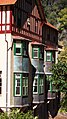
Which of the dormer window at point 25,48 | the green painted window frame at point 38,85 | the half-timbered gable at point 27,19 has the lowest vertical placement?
the green painted window frame at point 38,85

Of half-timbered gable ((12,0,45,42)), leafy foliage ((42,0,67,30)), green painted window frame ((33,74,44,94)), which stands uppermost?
leafy foliage ((42,0,67,30))

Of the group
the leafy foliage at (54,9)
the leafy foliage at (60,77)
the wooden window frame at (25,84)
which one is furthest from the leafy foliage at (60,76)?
the leafy foliage at (54,9)

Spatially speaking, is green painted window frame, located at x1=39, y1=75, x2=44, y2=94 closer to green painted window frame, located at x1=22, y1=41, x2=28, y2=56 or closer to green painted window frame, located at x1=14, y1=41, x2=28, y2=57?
green painted window frame, located at x1=22, y1=41, x2=28, y2=56

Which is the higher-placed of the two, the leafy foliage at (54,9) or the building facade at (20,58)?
the leafy foliage at (54,9)

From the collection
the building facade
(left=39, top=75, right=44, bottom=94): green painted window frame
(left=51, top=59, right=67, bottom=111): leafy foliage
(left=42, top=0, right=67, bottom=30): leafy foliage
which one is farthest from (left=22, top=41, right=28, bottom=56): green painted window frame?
(left=42, top=0, right=67, bottom=30): leafy foliage

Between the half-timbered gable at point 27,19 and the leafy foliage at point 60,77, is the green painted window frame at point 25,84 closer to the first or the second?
the leafy foliage at point 60,77

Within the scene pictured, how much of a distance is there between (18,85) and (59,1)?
2428 inches

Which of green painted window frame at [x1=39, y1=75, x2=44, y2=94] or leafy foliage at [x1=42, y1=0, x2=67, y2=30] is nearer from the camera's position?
green painted window frame at [x1=39, y1=75, x2=44, y2=94]

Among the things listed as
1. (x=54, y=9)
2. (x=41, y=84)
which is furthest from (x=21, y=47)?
(x=54, y=9)

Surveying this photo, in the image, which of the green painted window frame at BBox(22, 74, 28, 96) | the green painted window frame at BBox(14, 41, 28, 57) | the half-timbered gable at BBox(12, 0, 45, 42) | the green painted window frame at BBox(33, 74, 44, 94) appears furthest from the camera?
the green painted window frame at BBox(33, 74, 44, 94)

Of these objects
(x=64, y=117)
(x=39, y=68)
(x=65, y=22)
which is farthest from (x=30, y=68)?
(x=65, y=22)

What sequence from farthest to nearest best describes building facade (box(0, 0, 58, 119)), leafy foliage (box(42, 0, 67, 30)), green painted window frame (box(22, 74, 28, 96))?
1. leafy foliage (box(42, 0, 67, 30))
2. green painted window frame (box(22, 74, 28, 96))
3. building facade (box(0, 0, 58, 119))

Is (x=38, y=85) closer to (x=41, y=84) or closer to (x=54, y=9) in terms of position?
(x=41, y=84)

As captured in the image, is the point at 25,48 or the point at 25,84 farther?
the point at 25,48
